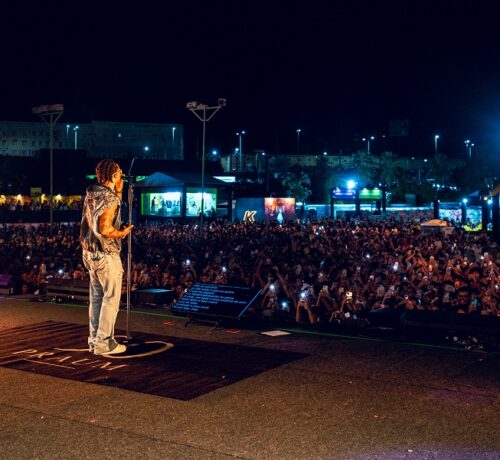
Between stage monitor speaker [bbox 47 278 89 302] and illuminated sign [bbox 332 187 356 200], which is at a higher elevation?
illuminated sign [bbox 332 187 356 200]

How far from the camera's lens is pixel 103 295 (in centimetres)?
659

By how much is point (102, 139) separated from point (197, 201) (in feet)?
215

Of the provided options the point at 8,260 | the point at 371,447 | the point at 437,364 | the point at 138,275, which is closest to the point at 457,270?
the point at 437,364

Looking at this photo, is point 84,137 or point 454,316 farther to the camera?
point 84,137

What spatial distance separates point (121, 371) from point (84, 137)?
10104 centimetres

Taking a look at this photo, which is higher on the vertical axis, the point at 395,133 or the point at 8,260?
the point at 395,133

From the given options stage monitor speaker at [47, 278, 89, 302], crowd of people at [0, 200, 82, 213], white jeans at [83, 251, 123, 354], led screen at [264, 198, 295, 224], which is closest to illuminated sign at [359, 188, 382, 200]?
led screen at [264, 198, 295, 224]

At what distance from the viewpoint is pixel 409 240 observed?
62.1 feet

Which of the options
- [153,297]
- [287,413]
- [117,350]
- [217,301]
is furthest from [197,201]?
[287,413]

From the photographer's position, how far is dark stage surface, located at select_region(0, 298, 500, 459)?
13.8 feet

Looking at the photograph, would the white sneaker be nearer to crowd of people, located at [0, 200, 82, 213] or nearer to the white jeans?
the white jeans

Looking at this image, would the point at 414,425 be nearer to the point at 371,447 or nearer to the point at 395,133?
the point at 371,447

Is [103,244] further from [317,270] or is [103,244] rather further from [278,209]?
[278,209]

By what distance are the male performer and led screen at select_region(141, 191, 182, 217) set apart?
113 feet
